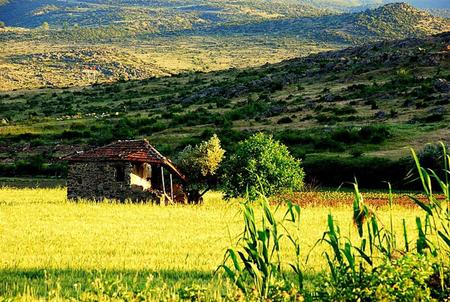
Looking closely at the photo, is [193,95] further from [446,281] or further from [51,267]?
[446,281]

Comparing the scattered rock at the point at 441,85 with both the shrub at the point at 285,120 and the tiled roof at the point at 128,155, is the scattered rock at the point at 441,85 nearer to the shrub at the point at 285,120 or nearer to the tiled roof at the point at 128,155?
the shrub at the point at 285,120

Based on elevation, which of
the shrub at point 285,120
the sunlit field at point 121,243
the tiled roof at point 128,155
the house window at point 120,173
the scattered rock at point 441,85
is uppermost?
the scattered rock at point 441,85

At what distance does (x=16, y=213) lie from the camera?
101 feet

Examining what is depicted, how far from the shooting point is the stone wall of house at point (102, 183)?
38.2 metres

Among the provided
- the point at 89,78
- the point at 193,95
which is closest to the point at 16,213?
the point at 193,95

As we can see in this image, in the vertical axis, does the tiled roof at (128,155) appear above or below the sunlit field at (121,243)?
above

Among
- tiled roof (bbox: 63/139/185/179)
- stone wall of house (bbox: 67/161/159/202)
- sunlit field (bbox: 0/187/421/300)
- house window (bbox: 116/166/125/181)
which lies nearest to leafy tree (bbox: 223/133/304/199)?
sunlit field (bbox: 0/187/421/300)

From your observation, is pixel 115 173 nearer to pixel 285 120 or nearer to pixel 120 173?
pixel 120 173

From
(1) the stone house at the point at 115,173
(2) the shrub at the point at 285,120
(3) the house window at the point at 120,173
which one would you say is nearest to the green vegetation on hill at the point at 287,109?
(2) the shrub at the point at 285,120

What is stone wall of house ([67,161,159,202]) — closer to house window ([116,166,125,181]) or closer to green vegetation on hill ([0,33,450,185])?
house window ([116,166,125,181])

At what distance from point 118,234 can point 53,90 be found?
105 m

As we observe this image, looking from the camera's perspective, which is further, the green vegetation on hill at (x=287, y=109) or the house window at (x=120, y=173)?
the green vegetation on hill at (x=287, y=109)

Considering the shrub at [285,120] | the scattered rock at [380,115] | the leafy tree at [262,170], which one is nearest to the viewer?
the leafy tree at [262,170]

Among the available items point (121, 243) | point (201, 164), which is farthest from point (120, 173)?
point (121, 243)
